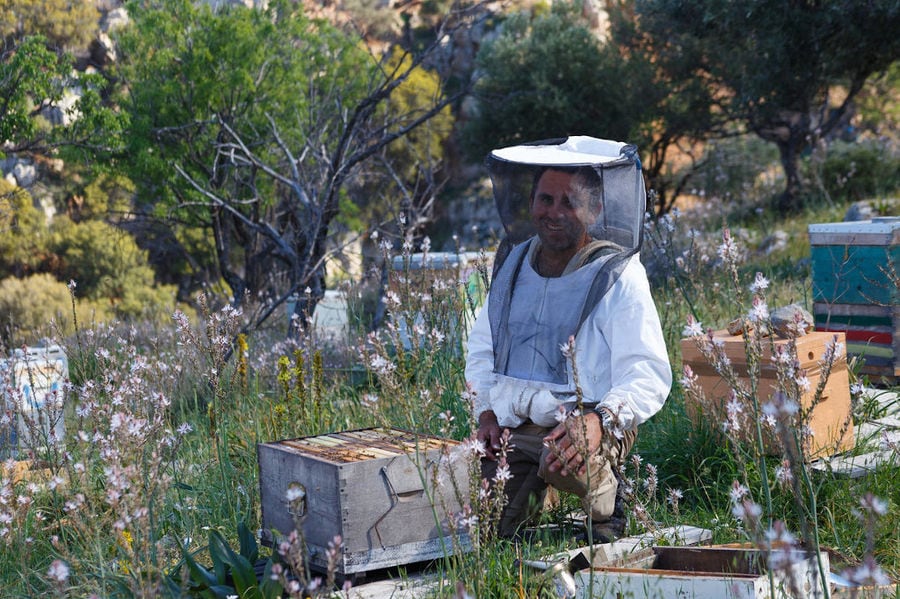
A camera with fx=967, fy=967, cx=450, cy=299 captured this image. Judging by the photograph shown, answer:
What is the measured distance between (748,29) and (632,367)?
10.8 meters

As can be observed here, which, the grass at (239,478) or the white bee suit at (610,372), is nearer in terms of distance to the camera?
the grass at (239,478)

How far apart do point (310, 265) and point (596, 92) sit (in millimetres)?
12987

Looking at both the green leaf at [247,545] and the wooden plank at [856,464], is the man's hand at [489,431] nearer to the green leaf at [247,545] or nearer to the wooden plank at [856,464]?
the green leaf at [247,545]

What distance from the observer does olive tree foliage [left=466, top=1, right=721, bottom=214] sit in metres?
19.4

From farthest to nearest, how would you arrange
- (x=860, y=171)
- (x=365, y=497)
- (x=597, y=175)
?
1. (x=860, y=171)
2. (x=597, y=175)
3. (x=365, y=497)

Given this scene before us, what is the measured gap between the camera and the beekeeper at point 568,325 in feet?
10.6

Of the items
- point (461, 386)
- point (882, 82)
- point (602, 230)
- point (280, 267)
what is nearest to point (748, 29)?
point (280, 267)

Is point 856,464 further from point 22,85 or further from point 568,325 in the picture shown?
point 22,85

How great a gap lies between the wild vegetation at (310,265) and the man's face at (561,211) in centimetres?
63

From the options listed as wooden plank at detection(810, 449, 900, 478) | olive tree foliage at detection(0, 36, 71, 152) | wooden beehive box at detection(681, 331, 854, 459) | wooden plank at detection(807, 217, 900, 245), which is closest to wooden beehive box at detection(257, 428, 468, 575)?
wooden beehive box at detection(681, 331, 854, 459)

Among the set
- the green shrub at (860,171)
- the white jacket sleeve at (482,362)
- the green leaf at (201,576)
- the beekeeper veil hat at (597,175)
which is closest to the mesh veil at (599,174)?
Answer: the beekeeper veil hat at (597,175)

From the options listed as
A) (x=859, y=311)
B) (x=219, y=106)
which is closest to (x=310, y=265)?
(x=859, y=311)

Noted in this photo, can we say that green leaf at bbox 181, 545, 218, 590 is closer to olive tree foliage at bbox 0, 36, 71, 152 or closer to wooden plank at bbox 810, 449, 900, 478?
wooden plank at bbox 810, 449, 900, 478

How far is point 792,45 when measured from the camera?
12508mm
